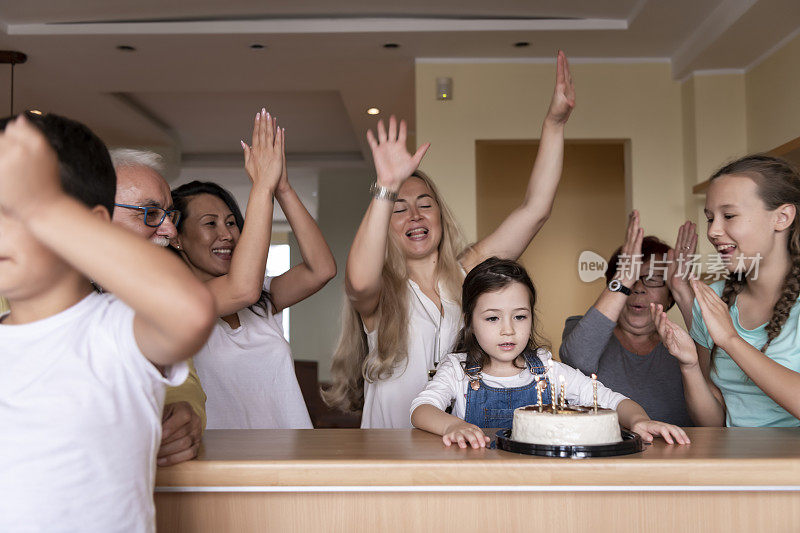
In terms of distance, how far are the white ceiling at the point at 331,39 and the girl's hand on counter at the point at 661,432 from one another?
3156 mm

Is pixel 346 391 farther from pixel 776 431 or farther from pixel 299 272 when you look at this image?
pixel 776 431

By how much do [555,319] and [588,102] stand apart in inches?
82.2

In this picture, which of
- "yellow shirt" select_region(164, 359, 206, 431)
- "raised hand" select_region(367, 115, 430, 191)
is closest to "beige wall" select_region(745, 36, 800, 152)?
"raised hand" select_region(367, 115, 430, 191)

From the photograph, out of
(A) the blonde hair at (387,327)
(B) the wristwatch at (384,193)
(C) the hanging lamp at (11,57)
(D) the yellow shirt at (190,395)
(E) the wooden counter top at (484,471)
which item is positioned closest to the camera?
(E) the wooden counter top at (484,471)

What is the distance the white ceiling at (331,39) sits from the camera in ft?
14.8

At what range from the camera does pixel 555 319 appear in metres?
6.52

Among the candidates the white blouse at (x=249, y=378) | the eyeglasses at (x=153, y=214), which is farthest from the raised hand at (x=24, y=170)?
the white blouse at (x=249, y=378)

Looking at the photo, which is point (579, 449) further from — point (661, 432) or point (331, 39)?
point (331, 39)

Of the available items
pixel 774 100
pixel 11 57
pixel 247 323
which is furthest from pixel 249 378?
pixel 11 57

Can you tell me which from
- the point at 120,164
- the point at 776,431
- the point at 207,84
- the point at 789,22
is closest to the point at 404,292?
the point at 120,164

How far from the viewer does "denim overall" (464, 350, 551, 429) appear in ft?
6.84

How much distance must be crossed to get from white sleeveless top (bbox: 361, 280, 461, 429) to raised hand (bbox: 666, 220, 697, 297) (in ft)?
2.70

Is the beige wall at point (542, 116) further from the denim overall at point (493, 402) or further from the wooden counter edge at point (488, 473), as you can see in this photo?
the wooden counter edge at point (488, 473)

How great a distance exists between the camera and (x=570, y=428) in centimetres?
144
